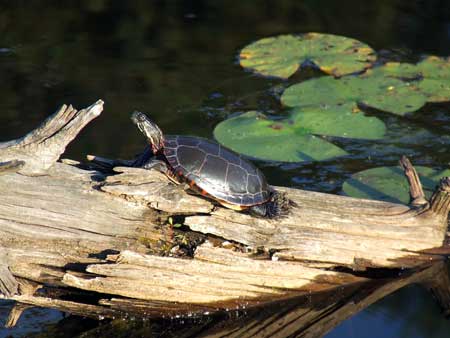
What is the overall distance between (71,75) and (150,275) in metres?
3.70

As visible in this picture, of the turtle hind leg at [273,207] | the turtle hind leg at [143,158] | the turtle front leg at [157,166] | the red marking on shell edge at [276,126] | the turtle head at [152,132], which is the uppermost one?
the turtle head at [152,132]

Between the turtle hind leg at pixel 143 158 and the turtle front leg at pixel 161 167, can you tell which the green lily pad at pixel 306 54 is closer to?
the turtle hind leg at pixel 143 158

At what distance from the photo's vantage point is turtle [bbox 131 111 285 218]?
14.0 feet

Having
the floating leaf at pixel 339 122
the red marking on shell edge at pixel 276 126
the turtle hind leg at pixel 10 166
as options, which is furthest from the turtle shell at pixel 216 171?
the floating leaf at pixel 339 122

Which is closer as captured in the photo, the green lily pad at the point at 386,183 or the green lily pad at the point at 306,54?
the green lily pad at the point at 386,183

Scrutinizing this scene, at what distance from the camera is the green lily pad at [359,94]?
6336 mm

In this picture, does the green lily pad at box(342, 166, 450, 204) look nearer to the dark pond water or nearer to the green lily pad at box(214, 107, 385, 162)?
the dark pond water

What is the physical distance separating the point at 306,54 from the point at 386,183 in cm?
228

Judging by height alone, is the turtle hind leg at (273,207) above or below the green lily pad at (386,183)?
above

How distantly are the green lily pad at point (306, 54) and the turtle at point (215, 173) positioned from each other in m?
2.66

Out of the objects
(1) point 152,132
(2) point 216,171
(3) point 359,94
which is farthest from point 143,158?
(3) point 359,94

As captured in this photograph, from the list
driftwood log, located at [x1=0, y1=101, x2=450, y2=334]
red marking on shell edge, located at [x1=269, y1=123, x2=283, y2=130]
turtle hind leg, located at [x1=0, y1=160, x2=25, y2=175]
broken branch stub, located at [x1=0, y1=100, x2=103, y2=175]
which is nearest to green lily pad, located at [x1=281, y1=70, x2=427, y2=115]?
red marking on shell edge, located at [x1=269, y1=123, x2=283, y2=130]

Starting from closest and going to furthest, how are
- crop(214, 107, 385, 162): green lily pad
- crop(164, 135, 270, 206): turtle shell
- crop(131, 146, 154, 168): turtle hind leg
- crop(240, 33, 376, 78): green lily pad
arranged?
crop(164, 135, 270, 206): turtle shell, crop(131, 146, 154, 168): turtle hind leg, crop(214, 107, 385, 162): green lily pad, crop(240, 33, 376, 78): green lily pad

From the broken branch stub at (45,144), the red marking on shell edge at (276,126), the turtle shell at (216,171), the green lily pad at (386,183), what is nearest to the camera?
the broken branch stub at (45,144)
